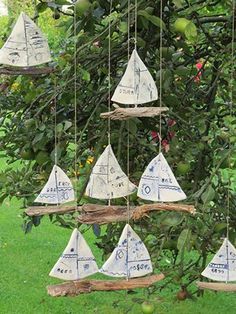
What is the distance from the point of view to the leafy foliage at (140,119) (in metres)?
1.52

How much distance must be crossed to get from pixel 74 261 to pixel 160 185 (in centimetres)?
21

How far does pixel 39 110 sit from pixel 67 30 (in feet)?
0.67

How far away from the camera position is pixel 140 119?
1.71 m

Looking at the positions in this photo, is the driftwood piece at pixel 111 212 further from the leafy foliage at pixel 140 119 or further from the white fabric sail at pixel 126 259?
the leafy foliage at pixel 140 119

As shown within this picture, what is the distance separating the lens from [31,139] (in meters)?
1.65

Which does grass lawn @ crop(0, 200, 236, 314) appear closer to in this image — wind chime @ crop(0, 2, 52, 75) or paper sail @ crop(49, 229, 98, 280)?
paper sail @ crop(49, 229, 98, 280)

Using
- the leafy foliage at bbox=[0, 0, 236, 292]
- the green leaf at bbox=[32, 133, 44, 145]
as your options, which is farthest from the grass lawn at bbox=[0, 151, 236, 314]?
the green leaf at bbox=[32, 133, 44, 145]

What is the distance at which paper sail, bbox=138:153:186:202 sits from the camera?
3.84ft

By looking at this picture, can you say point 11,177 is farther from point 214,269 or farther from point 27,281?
point 27,281

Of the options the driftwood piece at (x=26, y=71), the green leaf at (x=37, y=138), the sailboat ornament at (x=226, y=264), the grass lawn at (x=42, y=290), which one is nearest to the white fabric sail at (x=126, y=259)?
the sailboat ornament at (x=226, y=264)

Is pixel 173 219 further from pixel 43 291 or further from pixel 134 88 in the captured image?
pixel 43 291

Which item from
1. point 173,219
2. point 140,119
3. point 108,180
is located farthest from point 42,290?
point 108,180

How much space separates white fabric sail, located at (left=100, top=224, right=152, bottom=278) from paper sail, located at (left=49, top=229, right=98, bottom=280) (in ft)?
0.14

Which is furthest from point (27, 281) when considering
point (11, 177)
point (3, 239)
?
point (11, 177)
